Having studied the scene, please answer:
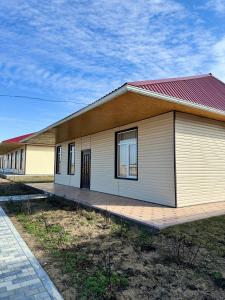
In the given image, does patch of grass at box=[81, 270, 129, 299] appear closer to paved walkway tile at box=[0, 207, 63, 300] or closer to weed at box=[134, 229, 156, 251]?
paved walkway tile at box=[0, 207, 63, 300]

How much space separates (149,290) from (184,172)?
533cm

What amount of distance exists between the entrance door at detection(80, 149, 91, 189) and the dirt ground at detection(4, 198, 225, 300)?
6.85 metres

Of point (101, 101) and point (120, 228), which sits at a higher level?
point (101, 101)

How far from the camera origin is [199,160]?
8.26 meters

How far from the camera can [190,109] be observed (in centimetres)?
744

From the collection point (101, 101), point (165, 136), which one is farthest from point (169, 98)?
point (165, 136)

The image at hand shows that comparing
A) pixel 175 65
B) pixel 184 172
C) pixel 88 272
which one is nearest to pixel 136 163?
pixel 184 172

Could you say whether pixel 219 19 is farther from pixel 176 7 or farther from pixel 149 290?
pixel 149 290

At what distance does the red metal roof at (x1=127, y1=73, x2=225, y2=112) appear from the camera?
6.82 metres

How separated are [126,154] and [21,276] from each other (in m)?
7.23

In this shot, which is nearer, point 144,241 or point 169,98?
point 144,241

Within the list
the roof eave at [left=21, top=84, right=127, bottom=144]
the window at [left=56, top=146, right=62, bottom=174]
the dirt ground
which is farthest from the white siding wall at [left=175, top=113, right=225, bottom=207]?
the window at [left=56, top=146, right=62, bottom=174]

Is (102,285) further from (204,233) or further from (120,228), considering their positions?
(204,233)

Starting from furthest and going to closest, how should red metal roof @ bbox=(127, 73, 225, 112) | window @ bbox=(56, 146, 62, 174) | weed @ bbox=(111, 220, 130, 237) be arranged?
window @ bbox=(56, 146, 62, 174)
red metal roof @ bbox=(127, 73, 225, 112)
weed @ bbox=(111, 220, 130, 237)
